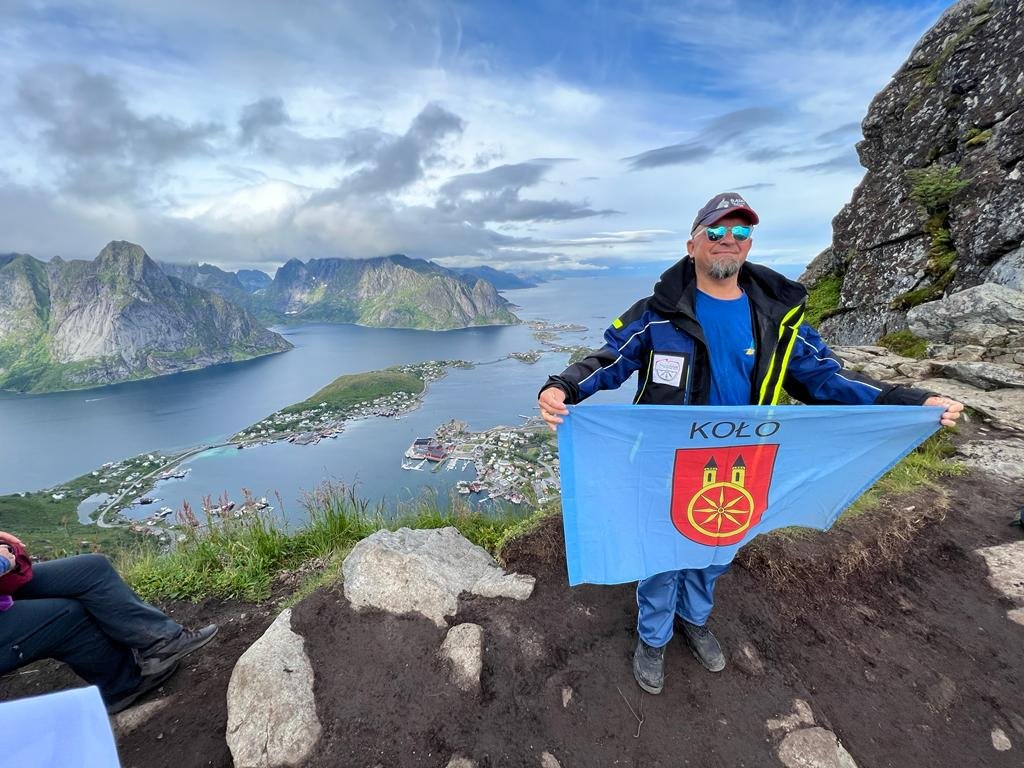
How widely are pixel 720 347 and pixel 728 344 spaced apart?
0.05m

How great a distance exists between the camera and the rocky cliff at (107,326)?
158m

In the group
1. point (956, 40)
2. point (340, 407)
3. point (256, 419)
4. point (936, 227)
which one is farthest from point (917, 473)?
point (256, 419)

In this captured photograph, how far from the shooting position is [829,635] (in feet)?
10.6

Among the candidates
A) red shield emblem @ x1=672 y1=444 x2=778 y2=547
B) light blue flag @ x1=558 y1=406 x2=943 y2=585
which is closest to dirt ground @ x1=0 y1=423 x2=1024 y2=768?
light blue flag @ x1=558 y1=406 x2=943 y2=585

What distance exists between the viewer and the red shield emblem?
9.03ft

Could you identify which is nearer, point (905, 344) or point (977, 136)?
point (905, 344)

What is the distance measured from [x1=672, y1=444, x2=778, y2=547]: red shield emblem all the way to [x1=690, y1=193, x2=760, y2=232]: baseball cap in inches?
56.8

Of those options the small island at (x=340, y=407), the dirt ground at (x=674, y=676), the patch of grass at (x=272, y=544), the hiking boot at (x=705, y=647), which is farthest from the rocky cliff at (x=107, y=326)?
the hiking boot at (x=705, y=647)

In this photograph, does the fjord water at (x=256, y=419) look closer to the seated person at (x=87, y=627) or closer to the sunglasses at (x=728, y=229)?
the seated person at (x=87, y=627)

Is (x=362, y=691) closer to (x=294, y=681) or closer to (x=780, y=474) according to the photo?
(x=294, y=681)

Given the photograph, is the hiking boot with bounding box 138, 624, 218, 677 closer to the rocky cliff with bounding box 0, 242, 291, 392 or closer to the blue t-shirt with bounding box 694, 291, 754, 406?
the blue t-shirt with bounding box 694, 291, 754, 406

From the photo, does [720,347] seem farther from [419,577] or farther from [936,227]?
[936,227]

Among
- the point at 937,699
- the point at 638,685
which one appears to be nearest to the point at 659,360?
the point at 638,685

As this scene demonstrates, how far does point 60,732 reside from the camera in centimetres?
125
